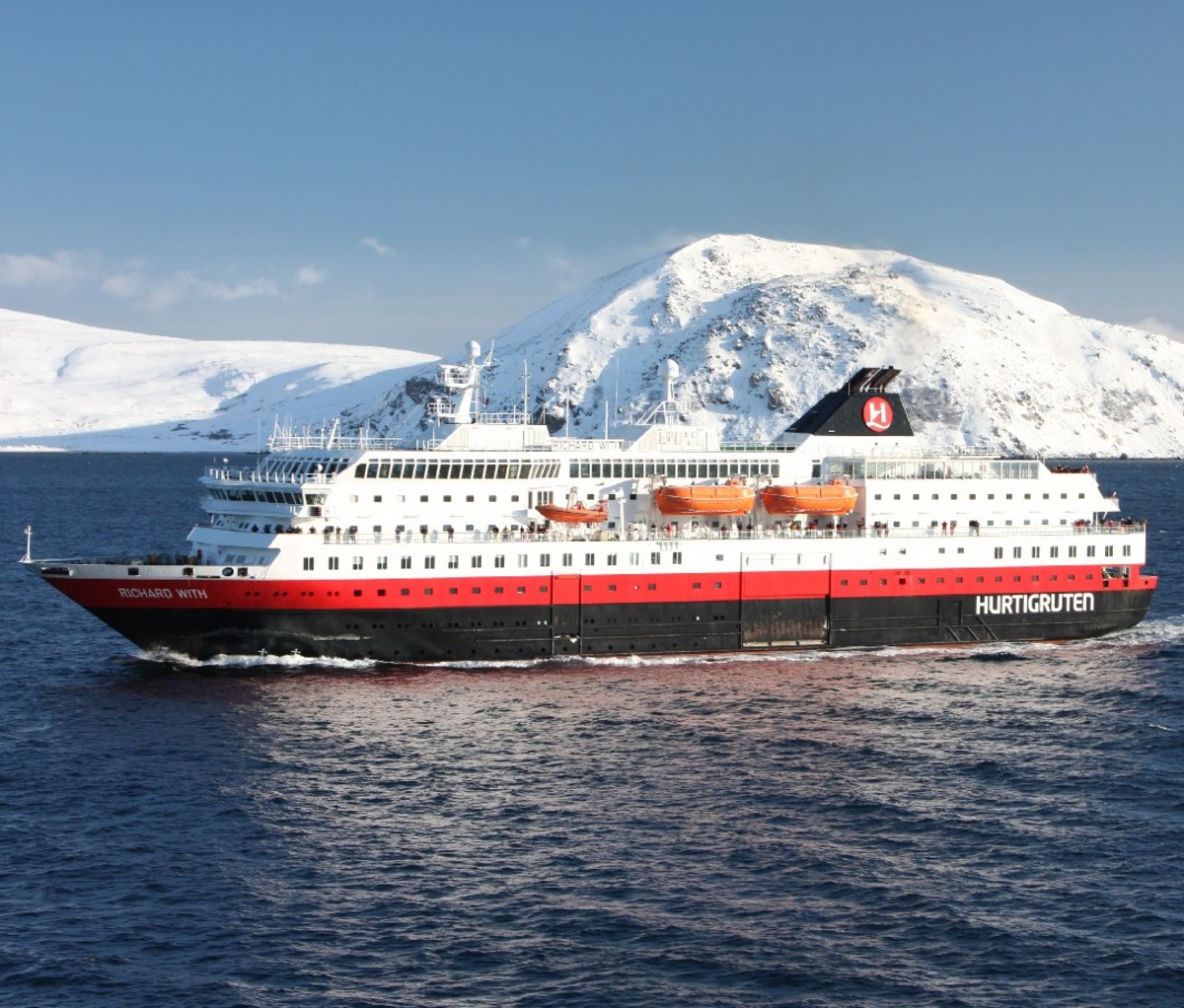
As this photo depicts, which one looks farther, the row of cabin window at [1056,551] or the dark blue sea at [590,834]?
the row of cabin window at [1056,551]

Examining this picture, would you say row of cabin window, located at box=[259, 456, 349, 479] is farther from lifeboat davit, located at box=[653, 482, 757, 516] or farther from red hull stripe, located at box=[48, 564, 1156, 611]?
lifeboat davit, located at box=[653, 482, 757, 516]

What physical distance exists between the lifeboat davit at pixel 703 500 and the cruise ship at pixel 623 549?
0.08 meters

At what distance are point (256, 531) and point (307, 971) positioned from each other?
24362mm

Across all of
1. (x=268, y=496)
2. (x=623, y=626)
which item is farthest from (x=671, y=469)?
(x=268, y=496)

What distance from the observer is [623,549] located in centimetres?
4706

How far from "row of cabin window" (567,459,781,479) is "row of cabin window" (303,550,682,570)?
4.04 m

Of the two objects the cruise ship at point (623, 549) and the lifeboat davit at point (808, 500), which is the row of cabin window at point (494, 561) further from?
the lifeboat davit at point (808, 500)

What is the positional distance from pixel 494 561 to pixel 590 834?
17.0 meters

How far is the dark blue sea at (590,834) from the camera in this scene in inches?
929

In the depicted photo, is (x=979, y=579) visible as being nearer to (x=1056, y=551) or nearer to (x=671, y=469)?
(x=1056, y=551)

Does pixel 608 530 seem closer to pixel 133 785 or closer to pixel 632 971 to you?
pixel 133 785

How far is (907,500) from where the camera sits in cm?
5212

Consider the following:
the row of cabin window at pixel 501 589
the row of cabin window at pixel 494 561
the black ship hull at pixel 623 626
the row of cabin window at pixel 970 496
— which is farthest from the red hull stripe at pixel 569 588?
the row of cabin window at pixel 970 496

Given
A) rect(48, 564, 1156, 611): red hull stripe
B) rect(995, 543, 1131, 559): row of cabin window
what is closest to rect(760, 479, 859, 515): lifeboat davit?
rect(48, 564, 1156, 611): red hull stripe
